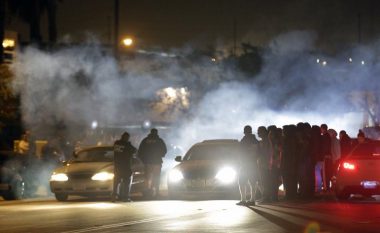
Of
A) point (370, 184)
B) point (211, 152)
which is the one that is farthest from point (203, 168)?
point (370, 184)

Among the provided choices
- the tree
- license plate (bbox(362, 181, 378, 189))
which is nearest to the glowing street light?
license plate (bbox(362, 181, 378, 189))

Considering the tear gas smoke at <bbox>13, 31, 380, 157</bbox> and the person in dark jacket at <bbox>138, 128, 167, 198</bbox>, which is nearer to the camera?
the person in dark jacket at <bbox>138, 128, 167, 198</bbox>

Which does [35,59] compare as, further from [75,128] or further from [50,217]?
[50,217]

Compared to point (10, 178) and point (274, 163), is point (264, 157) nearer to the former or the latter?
point (274, 163)

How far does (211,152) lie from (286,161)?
284cm

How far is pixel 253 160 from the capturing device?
21.3m

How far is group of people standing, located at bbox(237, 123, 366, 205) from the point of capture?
21266 millimetres

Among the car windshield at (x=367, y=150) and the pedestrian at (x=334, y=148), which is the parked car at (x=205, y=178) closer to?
the pedestrian at (x=334, y=148)

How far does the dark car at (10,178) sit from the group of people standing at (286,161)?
20.3 feet

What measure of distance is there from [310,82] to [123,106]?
16.8 metres

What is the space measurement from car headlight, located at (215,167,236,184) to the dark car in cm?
547

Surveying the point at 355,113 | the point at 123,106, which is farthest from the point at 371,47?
the point at 123,106

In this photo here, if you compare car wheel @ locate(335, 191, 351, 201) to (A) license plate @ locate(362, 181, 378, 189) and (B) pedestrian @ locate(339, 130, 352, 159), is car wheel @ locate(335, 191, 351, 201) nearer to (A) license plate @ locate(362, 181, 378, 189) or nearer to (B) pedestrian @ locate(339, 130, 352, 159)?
(A) license plate @ locate(362, 181, 378, 189)

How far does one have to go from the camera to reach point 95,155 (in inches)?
1011
